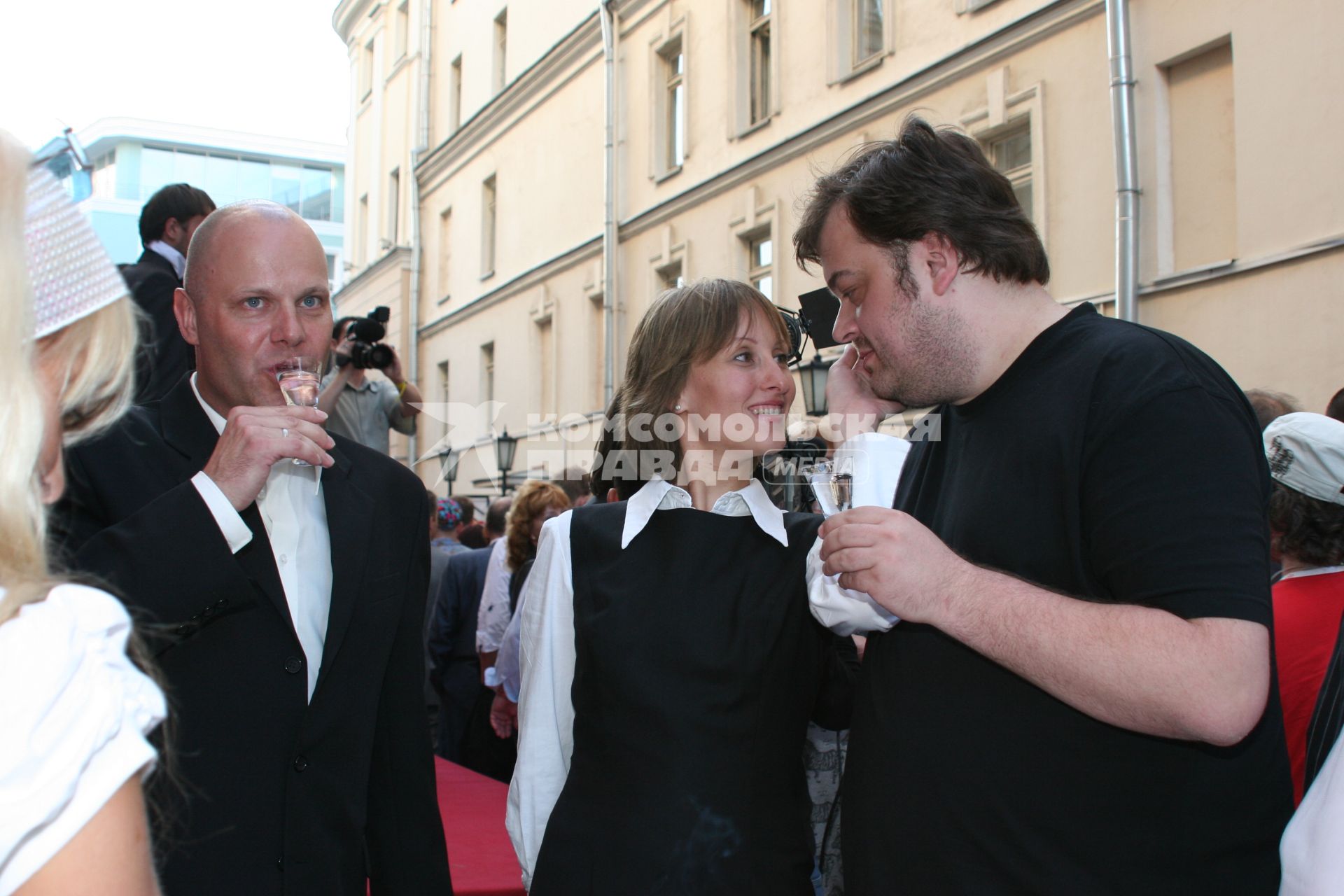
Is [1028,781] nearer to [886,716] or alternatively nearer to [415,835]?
[886,716]

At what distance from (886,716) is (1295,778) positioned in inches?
53.1

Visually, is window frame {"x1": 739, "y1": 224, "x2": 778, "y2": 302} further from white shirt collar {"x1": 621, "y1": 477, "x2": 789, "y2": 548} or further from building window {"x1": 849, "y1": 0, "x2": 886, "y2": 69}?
white shirt collar {"x1": 621, "y1": 477, "x2": 789, "y2": 548}

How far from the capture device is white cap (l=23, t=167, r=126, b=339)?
881 mm

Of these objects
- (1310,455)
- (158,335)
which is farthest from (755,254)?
(1310,455)

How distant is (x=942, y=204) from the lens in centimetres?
183

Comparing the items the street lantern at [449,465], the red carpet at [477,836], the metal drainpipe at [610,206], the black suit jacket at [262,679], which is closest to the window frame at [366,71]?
the street lantern at [449,465]

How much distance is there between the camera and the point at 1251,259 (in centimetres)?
829

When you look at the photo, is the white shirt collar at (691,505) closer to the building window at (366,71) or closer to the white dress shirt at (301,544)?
the white dress shirt at (301,544)

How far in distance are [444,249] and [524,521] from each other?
18586mm

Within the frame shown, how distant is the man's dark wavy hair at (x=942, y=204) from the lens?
71.8 inches

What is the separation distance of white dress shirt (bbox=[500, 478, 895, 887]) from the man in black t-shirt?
0.46 m

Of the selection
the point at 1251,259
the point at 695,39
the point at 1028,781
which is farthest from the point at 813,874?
the point at 695,39

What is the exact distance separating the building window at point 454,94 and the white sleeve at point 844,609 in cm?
2243

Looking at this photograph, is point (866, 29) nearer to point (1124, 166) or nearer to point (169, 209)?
point (1124, 166)
